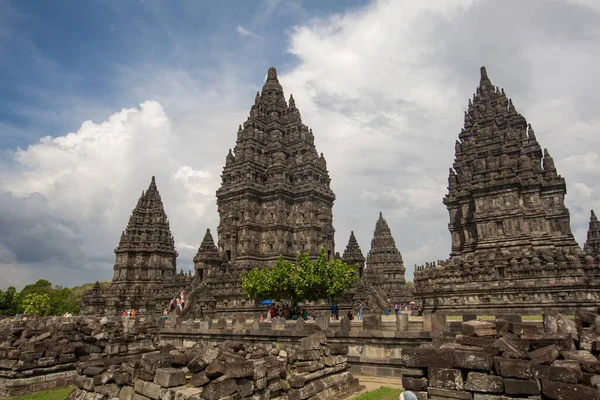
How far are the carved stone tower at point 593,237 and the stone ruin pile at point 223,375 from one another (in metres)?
48.9

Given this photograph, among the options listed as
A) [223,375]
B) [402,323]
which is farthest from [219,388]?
[402,323]

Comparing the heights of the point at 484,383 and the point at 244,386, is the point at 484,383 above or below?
above

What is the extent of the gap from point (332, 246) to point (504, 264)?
86.9ft

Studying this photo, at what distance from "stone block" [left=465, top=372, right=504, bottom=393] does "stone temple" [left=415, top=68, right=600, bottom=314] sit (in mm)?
19682

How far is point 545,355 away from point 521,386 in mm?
855

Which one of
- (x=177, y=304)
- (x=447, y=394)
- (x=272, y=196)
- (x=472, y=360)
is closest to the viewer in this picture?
(x=472, y=360)

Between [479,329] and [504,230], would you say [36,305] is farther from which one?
[479,329]

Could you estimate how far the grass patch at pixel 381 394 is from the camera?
1127 centimetres

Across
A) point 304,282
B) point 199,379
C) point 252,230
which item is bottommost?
point 199,379

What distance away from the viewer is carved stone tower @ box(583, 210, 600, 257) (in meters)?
47.0

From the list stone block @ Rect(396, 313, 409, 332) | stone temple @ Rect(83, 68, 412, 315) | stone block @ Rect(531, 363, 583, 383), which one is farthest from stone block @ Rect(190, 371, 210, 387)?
stone temple @ Rect(83, 68, 412, 315)

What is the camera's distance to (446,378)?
8656 millimetres

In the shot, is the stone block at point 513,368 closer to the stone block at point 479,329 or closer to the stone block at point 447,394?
the stone block at point 447,394

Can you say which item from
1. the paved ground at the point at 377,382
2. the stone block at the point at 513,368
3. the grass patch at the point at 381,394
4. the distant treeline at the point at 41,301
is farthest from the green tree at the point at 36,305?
the stone block at the point at 513,368
